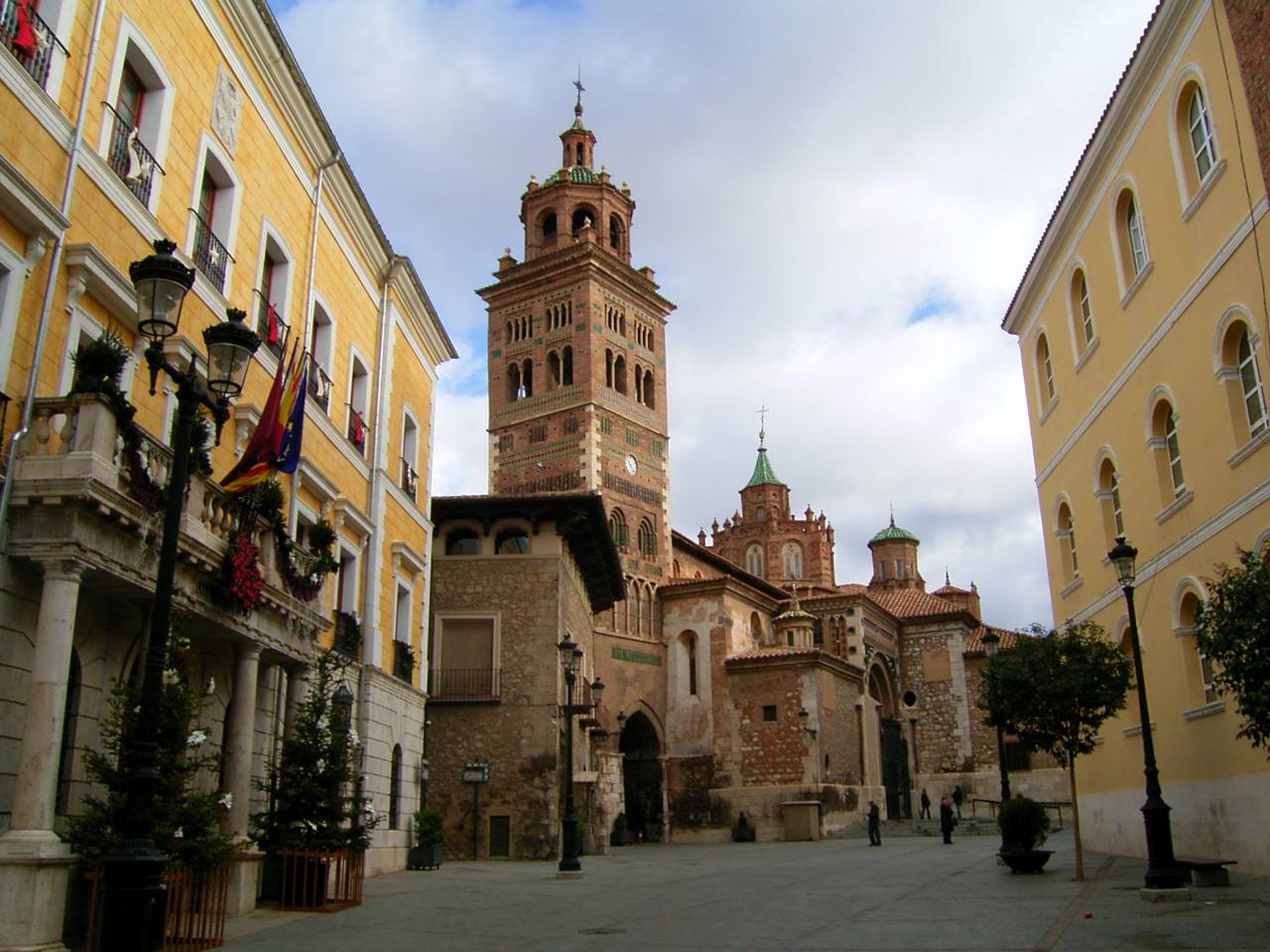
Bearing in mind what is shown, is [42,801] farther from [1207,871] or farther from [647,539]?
[647,539]

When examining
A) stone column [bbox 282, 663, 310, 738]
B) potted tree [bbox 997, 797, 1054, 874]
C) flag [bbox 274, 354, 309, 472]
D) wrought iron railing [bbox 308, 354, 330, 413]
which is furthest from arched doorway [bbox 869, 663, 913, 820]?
flag [bbox 274, 354, 309, 472]

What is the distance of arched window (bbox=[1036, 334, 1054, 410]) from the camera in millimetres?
25094

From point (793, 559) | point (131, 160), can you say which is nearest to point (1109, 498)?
point (131, 160)

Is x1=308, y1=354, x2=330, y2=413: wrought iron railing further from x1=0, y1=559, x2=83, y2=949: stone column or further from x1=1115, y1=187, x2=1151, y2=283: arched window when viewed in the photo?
x1=1115, y1=187, x2=1151, y2=283: arched window

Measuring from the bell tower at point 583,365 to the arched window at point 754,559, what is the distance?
31445 millimetres

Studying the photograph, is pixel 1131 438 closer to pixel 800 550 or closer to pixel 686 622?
pixel 686 622

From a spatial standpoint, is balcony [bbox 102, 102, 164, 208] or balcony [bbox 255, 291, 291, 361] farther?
balcony [bbox 255, 291, 291, 361]

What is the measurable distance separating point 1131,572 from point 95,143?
44.0ft

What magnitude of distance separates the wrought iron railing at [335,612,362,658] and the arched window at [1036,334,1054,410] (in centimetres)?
1577

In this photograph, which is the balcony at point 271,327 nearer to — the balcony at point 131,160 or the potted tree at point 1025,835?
the balcony at point 131,160

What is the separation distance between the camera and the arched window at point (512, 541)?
31.1m

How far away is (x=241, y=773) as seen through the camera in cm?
1317

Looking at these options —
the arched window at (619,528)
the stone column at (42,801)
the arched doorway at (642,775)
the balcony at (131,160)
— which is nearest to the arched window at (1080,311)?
the balcony at (131,160)

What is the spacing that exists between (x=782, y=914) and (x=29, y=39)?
41.0 ft
